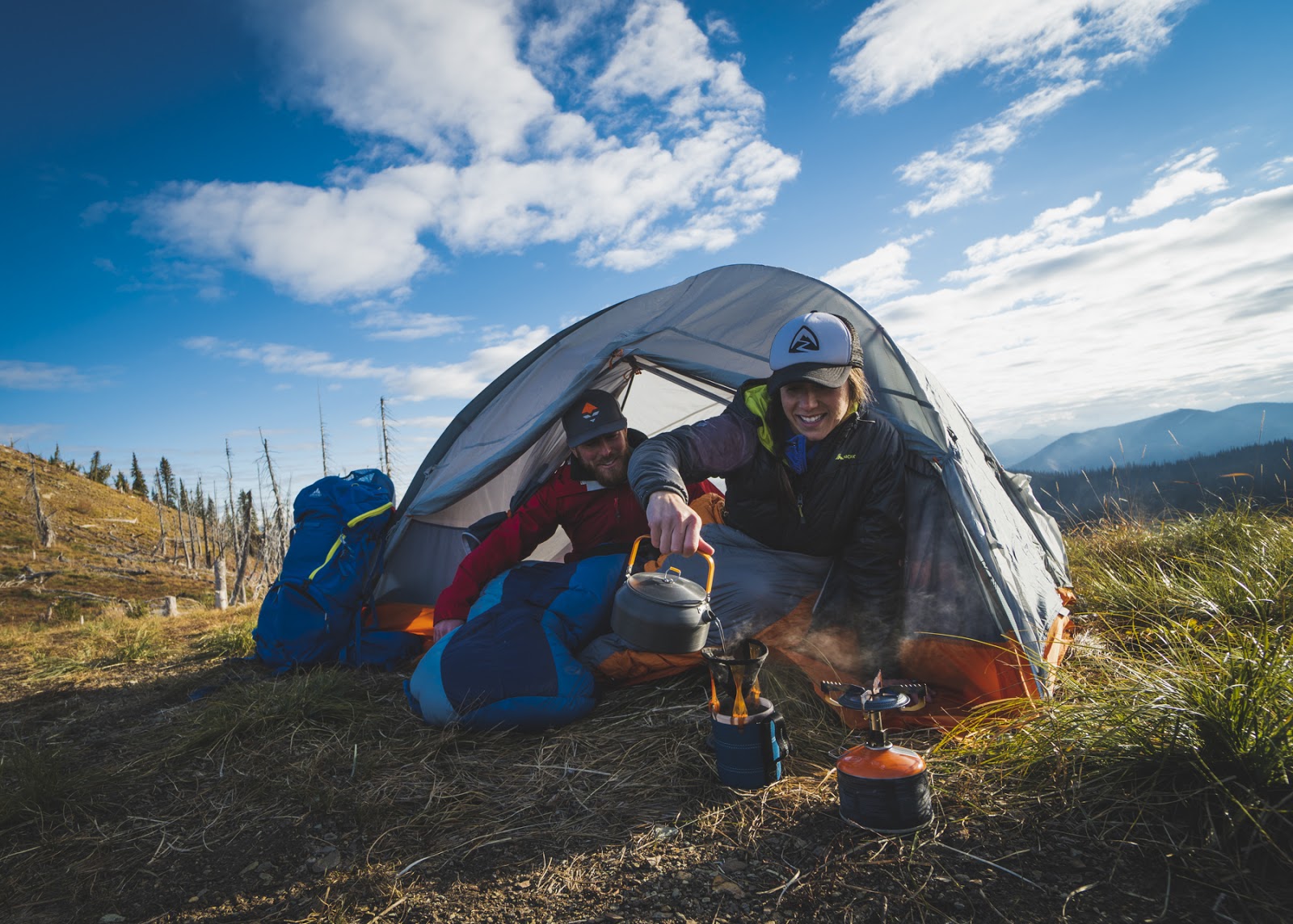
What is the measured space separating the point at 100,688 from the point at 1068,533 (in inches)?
302

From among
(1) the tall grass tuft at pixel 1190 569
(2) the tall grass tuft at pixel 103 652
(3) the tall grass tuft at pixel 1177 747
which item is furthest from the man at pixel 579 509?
(2) the tall grass tuft at pixel 103 652

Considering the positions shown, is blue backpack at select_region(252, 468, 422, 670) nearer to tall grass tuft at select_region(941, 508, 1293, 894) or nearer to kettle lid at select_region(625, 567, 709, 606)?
kettle lid at select_region(625, 567, 709, 606)

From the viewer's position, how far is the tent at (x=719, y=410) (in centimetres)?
263

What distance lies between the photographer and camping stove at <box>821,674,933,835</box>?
1.77 meters

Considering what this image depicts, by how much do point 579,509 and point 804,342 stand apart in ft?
6.62

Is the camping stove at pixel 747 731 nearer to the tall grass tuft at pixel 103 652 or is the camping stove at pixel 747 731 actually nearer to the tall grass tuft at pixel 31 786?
the tall grass tuft at pixel 31 786

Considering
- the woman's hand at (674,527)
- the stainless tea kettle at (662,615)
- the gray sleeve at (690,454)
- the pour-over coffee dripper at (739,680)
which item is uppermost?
the gray sleeve at (690,454)

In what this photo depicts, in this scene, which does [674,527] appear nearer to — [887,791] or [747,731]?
[747,731]

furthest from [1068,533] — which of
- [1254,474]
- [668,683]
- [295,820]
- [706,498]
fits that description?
[295,820]

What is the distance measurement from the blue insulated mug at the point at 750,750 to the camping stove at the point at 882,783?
29 cm

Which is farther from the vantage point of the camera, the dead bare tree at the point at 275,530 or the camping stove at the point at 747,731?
the dead bare tree at the point at 275,530

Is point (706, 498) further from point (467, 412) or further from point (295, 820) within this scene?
point (295, 820)

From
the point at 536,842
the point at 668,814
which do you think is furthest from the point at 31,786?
the point at 668,814

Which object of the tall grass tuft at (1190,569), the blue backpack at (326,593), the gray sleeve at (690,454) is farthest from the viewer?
the blue backpack at (326,593)
